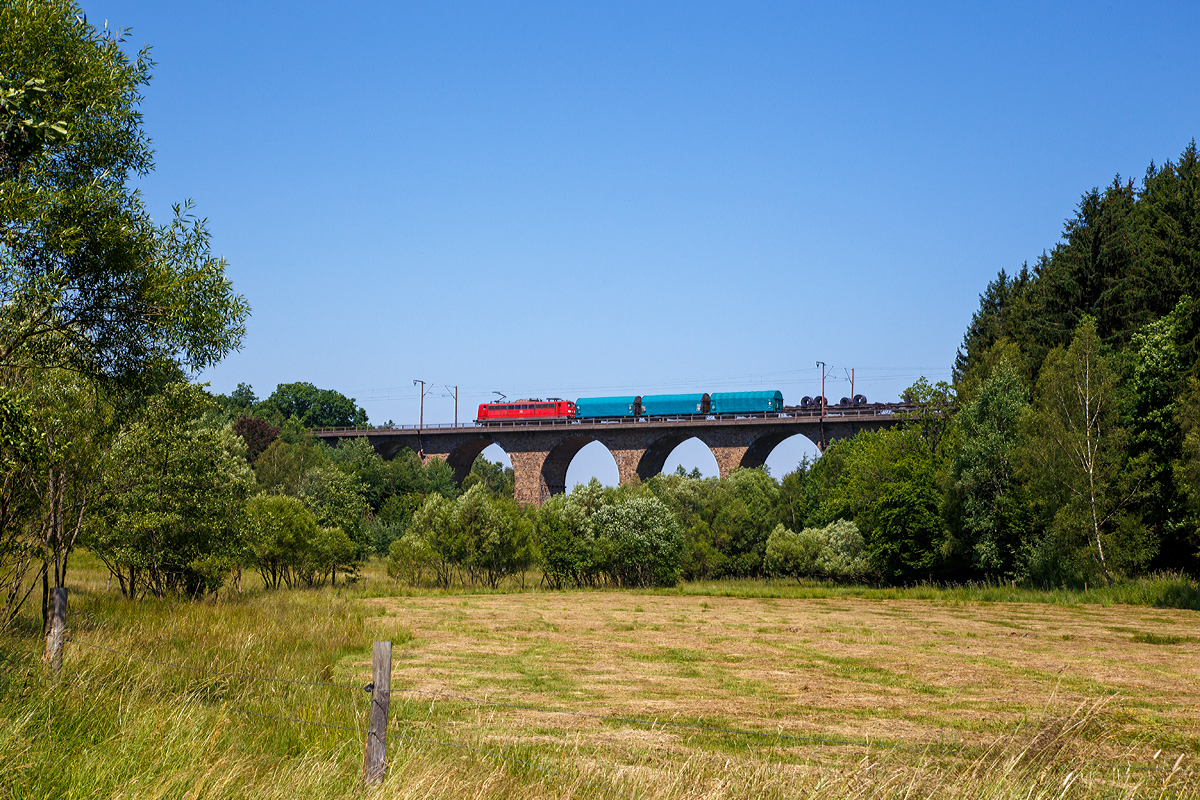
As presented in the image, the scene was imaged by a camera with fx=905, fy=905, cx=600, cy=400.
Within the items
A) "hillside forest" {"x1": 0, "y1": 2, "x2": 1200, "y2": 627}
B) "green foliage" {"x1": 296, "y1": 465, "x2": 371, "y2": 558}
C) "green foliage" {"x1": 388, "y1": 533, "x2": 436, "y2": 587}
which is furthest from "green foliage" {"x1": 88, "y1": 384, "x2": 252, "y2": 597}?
"green foliage" {"x1": 388, "y1": 533, "x2": 436, "y2": 587}

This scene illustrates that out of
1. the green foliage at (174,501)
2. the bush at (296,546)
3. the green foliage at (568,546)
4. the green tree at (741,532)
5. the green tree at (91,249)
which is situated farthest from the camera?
the green tree at (741,532)

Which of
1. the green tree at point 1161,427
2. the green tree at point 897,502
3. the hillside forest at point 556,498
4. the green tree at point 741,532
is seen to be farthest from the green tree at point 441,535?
the green tree at point 1161,427

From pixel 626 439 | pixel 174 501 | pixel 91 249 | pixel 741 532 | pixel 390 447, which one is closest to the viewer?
pixel 91 249

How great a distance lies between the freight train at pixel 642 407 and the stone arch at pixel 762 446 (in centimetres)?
204

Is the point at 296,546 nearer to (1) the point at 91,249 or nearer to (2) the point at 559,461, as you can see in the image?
(1) the point at 91,249

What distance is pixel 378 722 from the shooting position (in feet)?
20.3

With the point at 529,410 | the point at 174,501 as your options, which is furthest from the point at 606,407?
the point at 174,501

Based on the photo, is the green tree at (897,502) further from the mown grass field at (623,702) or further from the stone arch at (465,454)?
the stone arch at (465,454)

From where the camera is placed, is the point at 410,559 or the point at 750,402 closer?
the point at 410,559

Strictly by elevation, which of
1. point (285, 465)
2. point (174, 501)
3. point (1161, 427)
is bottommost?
point (174, 501)

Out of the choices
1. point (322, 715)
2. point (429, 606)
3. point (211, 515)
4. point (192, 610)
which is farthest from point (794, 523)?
point (322, 715)

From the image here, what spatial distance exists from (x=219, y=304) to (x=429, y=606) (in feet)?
71.8

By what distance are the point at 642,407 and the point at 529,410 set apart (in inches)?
417

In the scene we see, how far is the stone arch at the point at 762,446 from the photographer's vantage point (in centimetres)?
6812
